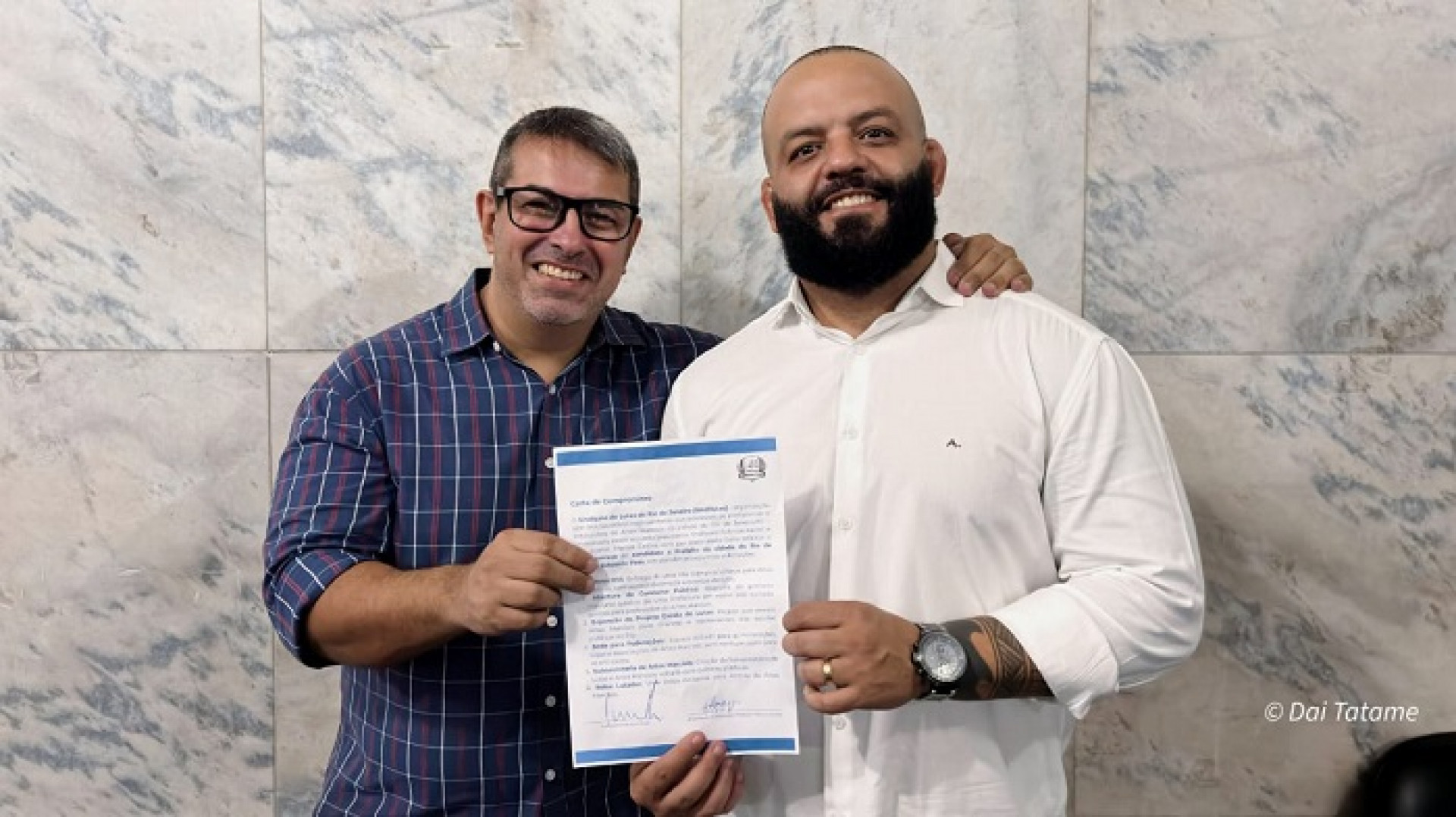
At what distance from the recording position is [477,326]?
6.01 ft

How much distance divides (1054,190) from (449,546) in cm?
141

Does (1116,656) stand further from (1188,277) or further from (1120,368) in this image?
(1188,277)

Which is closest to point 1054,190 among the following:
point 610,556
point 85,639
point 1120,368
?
point 1120,368

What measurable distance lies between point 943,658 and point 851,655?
131mm

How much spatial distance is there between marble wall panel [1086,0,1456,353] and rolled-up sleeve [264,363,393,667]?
1.49m

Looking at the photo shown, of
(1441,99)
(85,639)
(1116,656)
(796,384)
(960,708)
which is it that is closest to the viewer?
(1116,656)

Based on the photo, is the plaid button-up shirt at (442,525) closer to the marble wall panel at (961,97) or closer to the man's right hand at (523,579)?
the man's right hand at (523,579)

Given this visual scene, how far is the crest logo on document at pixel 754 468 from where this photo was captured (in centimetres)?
146

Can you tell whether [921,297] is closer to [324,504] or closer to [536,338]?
[536,338]

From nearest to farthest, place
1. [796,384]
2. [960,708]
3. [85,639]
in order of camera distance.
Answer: [960,708] → [796,384] → [85,639]

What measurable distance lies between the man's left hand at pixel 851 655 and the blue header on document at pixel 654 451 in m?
0.23

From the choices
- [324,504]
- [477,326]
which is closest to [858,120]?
[477,326]

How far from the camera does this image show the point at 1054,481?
1.56 meters
